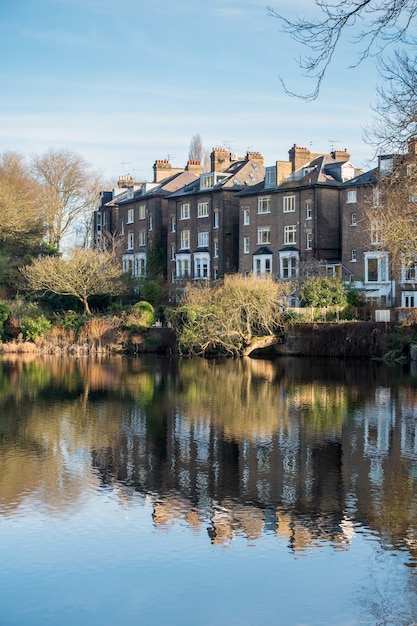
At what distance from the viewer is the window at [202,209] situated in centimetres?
6806

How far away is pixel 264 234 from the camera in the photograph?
208 feet

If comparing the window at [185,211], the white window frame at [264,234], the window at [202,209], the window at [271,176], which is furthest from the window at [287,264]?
the window at [185,211]

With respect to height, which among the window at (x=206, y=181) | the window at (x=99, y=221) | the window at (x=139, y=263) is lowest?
the window at (x=139, y=263)

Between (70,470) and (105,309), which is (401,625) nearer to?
(70,470)

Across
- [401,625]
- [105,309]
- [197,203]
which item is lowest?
[401,625]

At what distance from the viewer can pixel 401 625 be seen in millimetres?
9758

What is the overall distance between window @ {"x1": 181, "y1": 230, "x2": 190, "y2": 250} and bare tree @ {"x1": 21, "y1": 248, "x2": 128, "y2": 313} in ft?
51.3

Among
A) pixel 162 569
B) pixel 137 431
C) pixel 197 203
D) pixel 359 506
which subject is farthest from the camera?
pixel 197 203

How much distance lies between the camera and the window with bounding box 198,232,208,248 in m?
68.2

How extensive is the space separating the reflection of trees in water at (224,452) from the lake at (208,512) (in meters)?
0.06

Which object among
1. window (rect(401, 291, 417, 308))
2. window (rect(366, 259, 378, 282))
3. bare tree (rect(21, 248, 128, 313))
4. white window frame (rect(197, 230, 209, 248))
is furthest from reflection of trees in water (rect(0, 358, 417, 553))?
white window frame (rect(197, 230, 209, 248))

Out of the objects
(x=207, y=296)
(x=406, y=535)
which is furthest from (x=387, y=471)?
(x=207, y=296)

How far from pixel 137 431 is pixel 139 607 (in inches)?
462

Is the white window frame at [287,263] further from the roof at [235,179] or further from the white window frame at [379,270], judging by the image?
the roof at [235,179]
